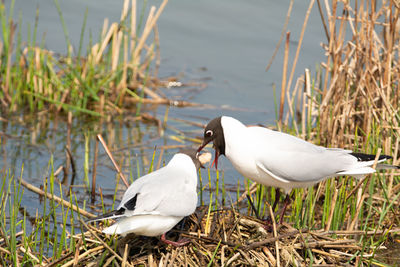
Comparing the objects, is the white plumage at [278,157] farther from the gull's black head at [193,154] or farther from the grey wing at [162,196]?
the grey wing at [162,196]

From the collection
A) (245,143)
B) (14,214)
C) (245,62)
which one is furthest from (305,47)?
(14,214)

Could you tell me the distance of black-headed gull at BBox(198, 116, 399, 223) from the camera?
467 cm

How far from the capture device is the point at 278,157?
15.3ft

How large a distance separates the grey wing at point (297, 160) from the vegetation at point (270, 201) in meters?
0.31

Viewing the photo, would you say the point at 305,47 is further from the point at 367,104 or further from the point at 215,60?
the point at 367,104

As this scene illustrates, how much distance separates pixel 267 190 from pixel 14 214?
2620 mm

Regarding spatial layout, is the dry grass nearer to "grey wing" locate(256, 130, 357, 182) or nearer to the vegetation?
the vegetation

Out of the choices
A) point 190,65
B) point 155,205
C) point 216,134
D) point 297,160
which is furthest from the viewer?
point 190,65

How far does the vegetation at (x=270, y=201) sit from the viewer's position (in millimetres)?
4305

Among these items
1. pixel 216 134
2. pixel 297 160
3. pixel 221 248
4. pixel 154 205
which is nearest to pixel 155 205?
pixel 154 205

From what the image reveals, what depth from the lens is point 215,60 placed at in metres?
10.8

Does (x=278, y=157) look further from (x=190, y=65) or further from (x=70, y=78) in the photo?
(x=190, y=65)

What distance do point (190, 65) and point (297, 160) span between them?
20.0ft

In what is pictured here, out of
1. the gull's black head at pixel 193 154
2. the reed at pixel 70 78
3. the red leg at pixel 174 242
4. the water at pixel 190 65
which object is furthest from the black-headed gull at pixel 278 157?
the reed at pixel 70 78
